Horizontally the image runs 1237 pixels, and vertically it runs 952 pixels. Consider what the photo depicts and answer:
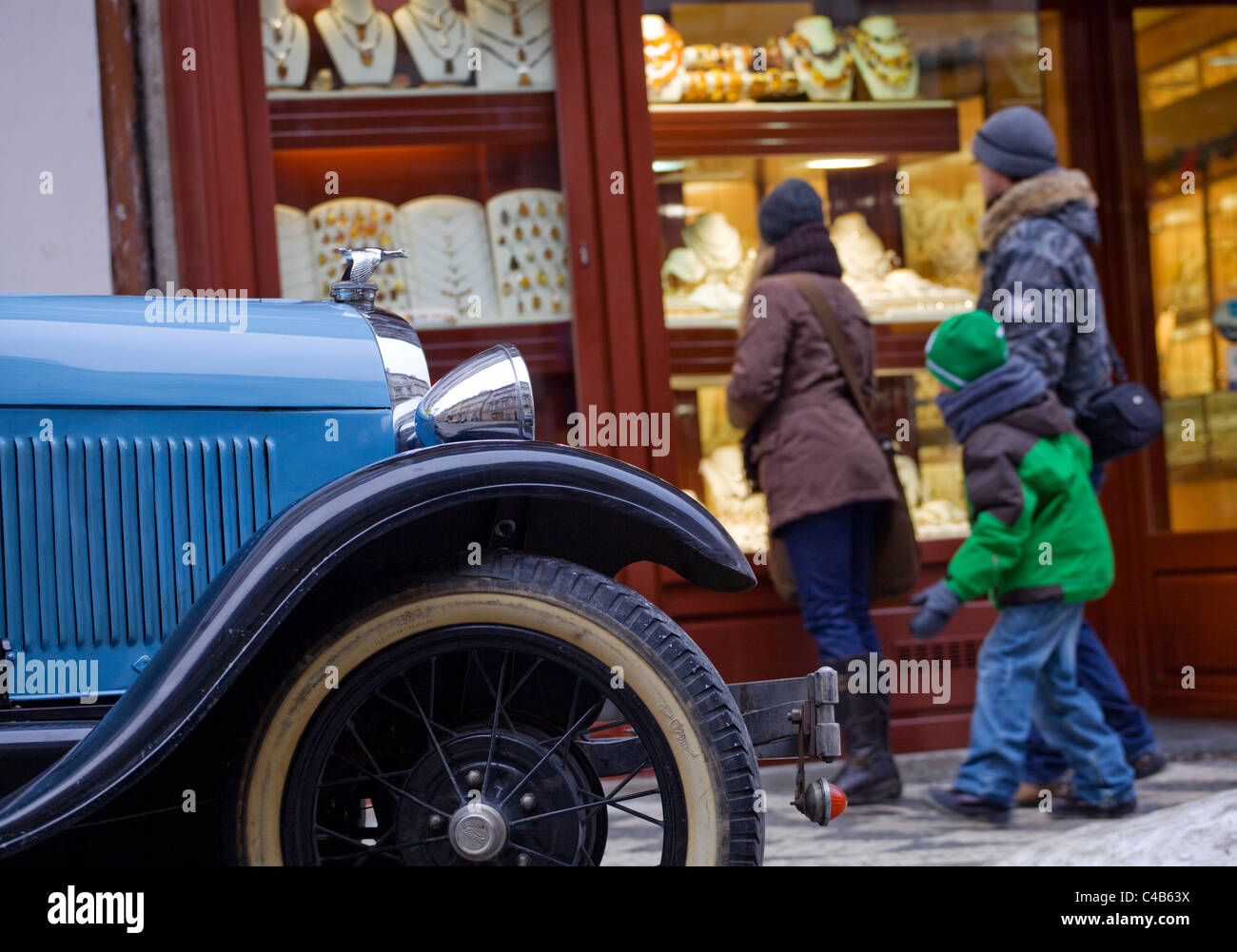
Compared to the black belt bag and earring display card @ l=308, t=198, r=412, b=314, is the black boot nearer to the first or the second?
the black belt bag

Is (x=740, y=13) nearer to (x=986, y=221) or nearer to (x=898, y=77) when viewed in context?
(x=898, y=77)

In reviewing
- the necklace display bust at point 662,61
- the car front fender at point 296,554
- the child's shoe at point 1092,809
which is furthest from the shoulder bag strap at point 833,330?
the car front fender at point 296,554

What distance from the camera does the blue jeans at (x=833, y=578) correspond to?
13.3ft

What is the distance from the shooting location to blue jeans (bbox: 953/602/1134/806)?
372 cm

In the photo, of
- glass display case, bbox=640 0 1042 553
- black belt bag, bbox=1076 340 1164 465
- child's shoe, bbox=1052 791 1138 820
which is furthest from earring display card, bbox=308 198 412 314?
child's shoe, bbox=1052 791 1138 820

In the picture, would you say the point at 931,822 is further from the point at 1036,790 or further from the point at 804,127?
the point at 804,127

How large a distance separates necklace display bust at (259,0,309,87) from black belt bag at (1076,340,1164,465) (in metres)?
2.87

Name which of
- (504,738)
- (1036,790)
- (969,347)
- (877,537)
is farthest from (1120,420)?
(504,738)

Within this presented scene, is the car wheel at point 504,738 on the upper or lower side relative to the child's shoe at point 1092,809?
upper

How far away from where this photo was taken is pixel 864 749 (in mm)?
4020

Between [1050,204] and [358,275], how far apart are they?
239 cm

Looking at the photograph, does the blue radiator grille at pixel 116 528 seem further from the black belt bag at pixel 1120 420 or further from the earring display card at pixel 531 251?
the black belt bag at pixel 1120 420

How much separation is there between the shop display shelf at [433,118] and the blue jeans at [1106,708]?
8.32ft
